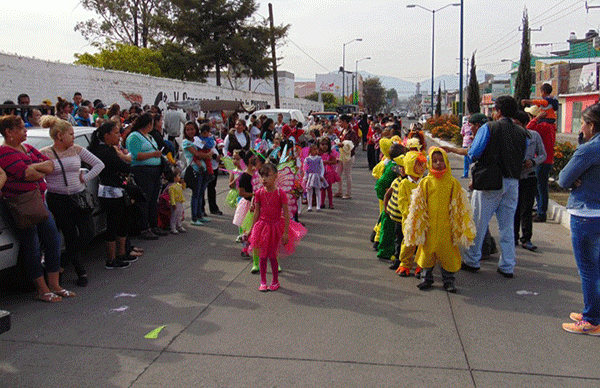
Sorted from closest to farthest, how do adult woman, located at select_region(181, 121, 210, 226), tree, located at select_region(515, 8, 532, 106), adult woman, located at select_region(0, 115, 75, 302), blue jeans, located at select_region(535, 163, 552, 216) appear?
adult woman, located at select_region(0, 115, 75, 302) → blue jeans, located at select_region(535, 163, 552, 216) → adult woman, located at select_region(181, 121, 210, 226) → tree, located at select_region(515, 8, 532, 106)

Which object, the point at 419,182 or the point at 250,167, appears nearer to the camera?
the point at 419,182

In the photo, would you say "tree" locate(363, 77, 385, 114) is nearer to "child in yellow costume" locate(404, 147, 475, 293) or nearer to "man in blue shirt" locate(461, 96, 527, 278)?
"man in blue shirt" locate(461, 96, 527, 278)

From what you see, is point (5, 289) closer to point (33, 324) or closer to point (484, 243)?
point (33, 324)

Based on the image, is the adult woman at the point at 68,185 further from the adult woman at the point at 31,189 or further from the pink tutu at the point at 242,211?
the pink tutu at the point at 242,211

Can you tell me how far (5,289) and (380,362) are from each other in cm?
412

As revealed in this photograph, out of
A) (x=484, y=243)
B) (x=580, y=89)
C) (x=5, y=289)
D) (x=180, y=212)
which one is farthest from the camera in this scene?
(x=580, y=89)

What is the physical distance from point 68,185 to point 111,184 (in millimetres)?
812

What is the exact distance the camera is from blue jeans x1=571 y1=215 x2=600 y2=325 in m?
4.65

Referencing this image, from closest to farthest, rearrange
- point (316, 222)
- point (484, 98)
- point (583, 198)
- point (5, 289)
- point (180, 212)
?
1. point (583, 198)
2. point (5, 289)
3. point (180, 212)
4. point (316, 222)
5. point (484, 98)

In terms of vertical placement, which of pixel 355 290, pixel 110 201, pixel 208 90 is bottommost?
pixel 355 290

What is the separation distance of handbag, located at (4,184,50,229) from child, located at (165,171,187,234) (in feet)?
10.4

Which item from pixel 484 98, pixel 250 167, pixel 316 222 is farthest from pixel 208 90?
pixel 484 98

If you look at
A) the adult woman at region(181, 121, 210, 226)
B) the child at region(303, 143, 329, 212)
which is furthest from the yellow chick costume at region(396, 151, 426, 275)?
the child at region(303, 143, 329, 212)

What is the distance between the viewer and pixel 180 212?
875 centimetres
